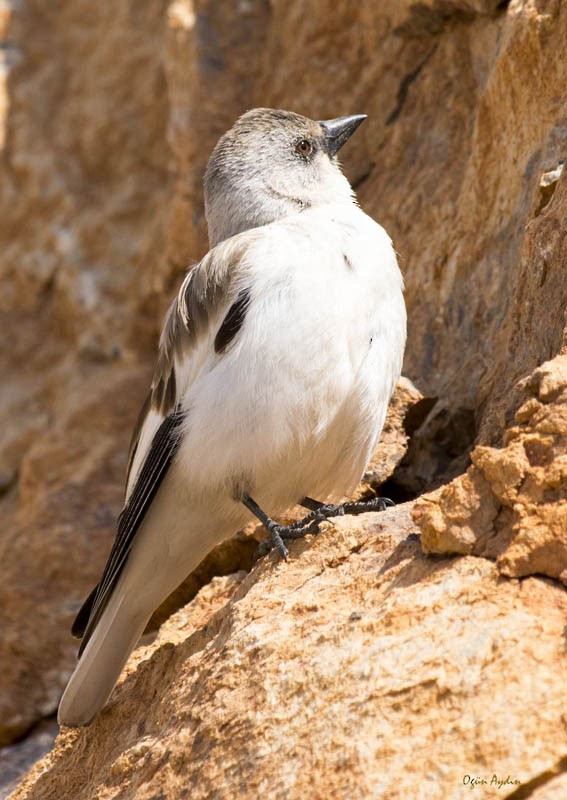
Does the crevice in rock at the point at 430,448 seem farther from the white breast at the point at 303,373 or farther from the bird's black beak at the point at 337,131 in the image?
the bird's black beak at the point at 337,131

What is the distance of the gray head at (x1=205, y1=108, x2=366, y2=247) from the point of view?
5141 millimetres

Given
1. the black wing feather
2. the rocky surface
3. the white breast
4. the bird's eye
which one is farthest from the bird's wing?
the bird's eye

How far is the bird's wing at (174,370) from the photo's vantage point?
4445mm

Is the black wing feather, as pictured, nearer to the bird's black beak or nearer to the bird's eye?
the bird's eye

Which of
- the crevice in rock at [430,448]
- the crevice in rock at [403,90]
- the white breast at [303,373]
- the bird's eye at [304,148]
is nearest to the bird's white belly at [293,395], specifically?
the white breast at [303,373]

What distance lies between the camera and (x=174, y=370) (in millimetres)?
4855

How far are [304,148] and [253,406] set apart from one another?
5.80 feet

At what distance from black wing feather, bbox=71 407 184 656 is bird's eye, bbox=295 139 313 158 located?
60.7 inches

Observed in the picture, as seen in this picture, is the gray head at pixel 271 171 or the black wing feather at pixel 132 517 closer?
the black wing feather at pixel 132 517

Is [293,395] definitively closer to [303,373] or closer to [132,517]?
[303,373]

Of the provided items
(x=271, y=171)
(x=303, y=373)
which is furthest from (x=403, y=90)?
(x=303, y=373)

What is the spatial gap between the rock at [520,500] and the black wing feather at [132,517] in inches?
53.6

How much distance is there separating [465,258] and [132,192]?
3.76 m

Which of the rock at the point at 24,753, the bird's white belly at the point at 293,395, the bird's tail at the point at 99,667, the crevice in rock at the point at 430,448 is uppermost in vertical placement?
the bird's white belly at the point at 293,395
